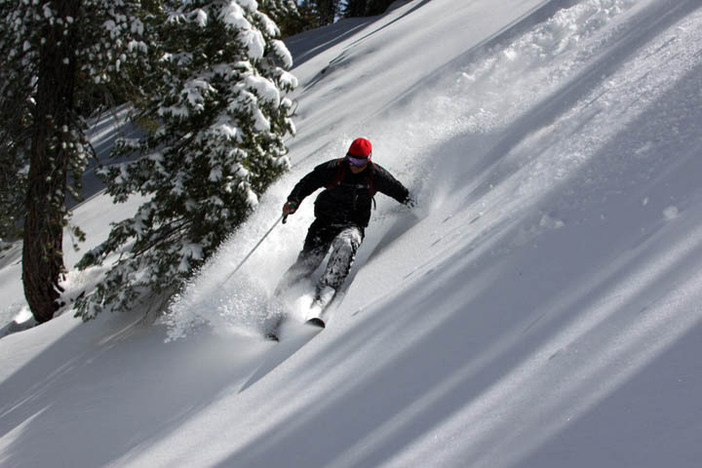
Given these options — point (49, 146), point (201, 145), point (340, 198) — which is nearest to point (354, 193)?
Answer: point (340, 198)

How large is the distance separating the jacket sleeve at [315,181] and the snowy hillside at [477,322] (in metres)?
0.85

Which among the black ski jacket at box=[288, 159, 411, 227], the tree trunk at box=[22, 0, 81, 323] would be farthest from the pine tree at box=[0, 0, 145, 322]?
the black ski jacket at box=[288, 159, 411, 227]

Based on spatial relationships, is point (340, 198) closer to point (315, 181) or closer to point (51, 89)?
point (315, 181)

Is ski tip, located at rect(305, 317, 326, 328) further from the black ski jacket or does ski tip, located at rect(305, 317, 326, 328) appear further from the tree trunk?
the tree trunk

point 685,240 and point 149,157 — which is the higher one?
point 149,157

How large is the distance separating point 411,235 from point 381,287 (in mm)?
1049

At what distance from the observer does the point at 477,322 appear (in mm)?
3539

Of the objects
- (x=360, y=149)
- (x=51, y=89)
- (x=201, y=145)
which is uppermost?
(x=51, y=89)

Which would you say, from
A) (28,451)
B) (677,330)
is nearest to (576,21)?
(677,330)

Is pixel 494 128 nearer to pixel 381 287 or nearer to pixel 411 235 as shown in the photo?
pixel 411 235

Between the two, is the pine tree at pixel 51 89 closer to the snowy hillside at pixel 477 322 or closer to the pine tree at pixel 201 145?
the snowy hillside at pixel 477 322

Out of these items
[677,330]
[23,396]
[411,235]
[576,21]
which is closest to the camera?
[677,330]

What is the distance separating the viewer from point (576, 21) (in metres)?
9.31

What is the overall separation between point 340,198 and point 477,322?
10.3ft
